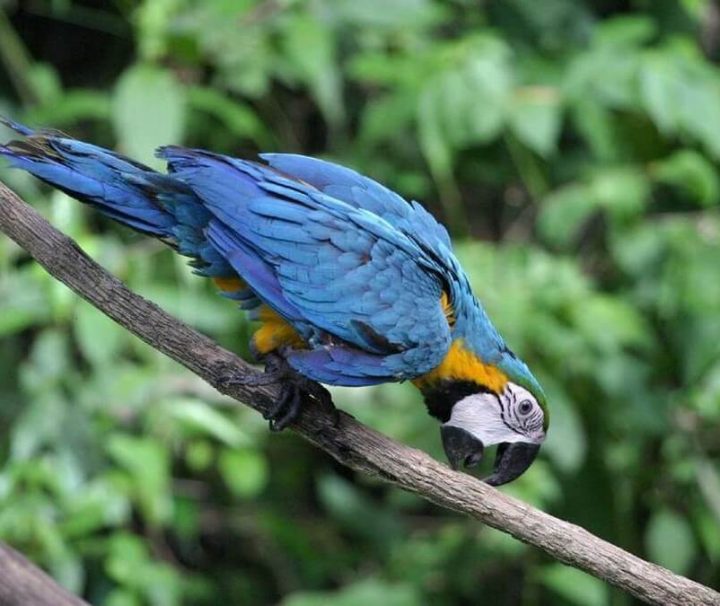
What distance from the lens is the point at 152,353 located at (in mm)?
2770

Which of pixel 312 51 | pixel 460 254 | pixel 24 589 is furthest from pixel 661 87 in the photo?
pixel 24 589

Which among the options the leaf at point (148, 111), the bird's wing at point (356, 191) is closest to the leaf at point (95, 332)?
the leaf at point (148, 111)

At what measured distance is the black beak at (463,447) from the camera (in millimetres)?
1961

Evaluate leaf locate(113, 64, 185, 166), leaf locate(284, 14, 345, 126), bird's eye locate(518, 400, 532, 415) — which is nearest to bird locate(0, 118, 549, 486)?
bird's eye locate(518, 400, 532, 415)

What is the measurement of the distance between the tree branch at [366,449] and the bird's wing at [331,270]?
112mm

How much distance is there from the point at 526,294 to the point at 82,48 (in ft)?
4.78

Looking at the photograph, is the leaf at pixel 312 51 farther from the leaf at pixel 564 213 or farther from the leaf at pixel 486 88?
the leaf at pixel 564 213

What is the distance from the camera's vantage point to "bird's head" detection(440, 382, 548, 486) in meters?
1.96

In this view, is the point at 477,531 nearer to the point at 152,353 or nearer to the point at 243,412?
the point at 243,412

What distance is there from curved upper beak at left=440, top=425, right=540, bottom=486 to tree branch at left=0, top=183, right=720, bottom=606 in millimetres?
238

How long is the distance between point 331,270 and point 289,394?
0.19m

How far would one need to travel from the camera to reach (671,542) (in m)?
3.02

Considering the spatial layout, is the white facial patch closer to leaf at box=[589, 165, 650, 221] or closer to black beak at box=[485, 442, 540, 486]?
black beak at box=[485, 442, 540, 486]

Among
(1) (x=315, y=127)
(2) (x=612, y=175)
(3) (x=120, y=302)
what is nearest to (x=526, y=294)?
(2) (x=612, y=175)
